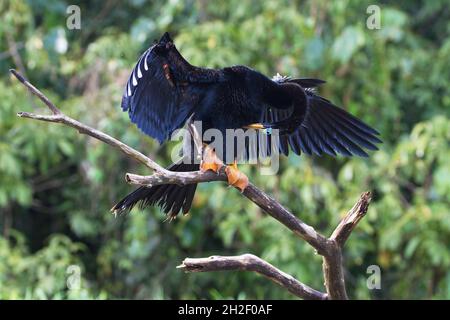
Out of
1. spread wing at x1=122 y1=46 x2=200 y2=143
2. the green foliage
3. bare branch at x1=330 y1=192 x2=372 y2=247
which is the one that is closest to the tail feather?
spread wing at x1=122 y1=46 x2=200 y2=143

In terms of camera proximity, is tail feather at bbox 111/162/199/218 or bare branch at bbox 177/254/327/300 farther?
tail feather at bbox 111/162/199/218

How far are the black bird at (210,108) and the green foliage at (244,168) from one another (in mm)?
1770

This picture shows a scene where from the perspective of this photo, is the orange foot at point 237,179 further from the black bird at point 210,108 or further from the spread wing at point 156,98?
the spread wing at point 156,98

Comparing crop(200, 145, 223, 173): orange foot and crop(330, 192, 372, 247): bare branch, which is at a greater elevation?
crop(200, 145, 223, 173): orange foot

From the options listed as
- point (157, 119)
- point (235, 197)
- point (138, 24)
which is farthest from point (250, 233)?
point (157, 119)

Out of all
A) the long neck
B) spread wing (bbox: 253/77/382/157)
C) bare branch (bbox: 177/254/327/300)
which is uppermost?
the long neck

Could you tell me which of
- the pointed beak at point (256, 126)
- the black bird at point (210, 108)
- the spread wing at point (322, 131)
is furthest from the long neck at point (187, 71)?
the spread wing at point (322, 131)

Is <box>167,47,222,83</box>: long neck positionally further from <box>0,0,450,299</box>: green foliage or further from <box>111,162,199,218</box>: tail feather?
<box>0,0,450,299</box>: green foliage

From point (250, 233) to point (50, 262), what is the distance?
4.81ft

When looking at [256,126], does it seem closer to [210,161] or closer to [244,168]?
[210,161]

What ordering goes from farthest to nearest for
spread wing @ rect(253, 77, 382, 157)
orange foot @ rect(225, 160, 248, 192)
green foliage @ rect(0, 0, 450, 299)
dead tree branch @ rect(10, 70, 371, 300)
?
green foliage @ rect(0, 0, 450, 299)
spread wing @ rect(253, 77, 382, 157)
orange foot @ rect(225, 160, 248, 192)
dead tree branch @ rect(10, 70, 371, 300)

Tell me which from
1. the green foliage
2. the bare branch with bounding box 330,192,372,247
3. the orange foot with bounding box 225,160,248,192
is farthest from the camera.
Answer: the green foliage

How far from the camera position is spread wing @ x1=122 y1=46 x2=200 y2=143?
3688 millimetres
